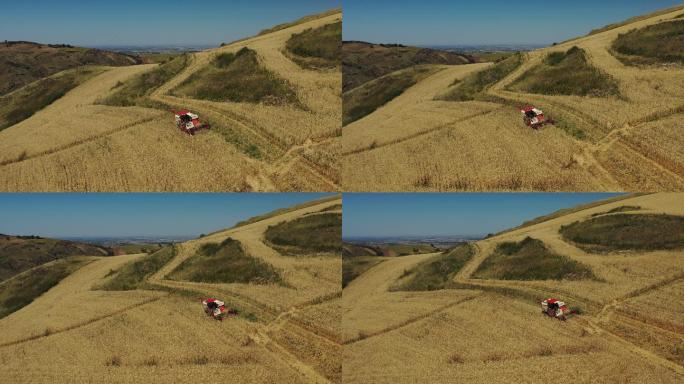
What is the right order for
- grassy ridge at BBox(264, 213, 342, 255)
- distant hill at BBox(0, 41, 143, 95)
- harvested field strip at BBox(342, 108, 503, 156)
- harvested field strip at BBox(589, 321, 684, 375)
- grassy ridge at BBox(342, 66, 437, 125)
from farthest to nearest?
distant hill at BBox(0, 41, 143, 95), grassy ridge at BBox(342, 66, 437, 125), grassy ridge at BBox(264, 213, 342, 255), harvested field strip at BBox(342, 108, 503, 156), harvested field strip at BBox(589, 321, 684, 375)

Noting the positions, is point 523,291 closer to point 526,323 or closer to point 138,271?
point 526,323

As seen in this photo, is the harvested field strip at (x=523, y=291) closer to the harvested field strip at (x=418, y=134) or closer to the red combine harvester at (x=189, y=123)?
the harvested field strip at (x=418, y=134)

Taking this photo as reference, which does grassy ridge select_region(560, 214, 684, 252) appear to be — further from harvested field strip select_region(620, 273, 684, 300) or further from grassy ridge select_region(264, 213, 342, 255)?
grassy ridge select_region(264, 213, 342, 255)

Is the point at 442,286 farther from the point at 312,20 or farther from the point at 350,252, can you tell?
the point at 312,20

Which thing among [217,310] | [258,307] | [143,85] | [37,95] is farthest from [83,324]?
[143,85]

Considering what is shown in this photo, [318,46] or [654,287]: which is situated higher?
[318,46]

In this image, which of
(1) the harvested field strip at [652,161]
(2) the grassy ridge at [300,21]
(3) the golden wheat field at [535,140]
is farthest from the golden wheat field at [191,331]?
(1) the harvested field strip at [652,161]

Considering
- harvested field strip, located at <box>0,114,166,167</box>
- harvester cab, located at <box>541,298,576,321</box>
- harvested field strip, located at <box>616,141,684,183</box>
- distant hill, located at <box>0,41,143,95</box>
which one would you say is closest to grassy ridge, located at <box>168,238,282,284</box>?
harvested field strip, located at <box>0,114,166,167</box>
